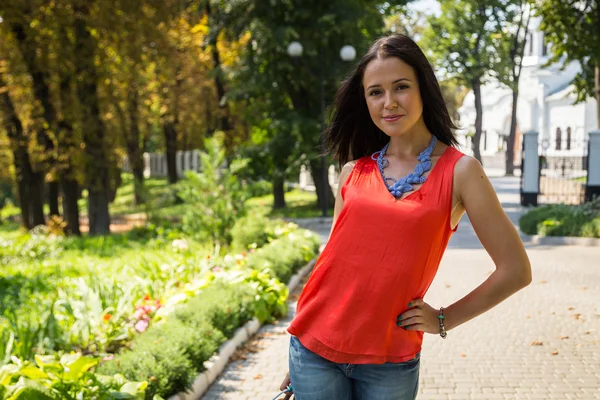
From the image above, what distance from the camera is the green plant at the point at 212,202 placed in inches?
488

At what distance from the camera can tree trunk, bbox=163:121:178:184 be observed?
1355 inches

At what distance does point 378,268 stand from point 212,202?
10443 millimetres

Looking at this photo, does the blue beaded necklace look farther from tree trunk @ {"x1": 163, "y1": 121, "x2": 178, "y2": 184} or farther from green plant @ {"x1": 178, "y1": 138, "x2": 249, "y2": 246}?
tree trunk @ {"x1": 163, "y1": 121, "x2": 178, "y2": 184}

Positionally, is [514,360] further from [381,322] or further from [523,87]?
[523,87]

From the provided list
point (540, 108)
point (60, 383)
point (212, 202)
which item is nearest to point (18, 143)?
point (212, 202)

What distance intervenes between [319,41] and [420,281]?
19973 mm

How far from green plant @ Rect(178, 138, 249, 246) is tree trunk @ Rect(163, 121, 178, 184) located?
851 inches

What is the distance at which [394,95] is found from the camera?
7.88ft

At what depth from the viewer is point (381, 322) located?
7.53ft

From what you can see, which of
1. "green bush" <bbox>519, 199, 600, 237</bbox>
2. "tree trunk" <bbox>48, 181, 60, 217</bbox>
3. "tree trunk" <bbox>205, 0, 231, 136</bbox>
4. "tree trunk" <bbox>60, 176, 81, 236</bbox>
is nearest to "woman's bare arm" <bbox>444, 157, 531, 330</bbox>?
"green bush" <bbox>519, 199, 600, 237</bbox>

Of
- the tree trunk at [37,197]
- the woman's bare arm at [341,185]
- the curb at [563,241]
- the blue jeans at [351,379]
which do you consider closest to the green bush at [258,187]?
the curb at [563,241]

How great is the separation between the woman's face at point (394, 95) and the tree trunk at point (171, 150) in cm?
3212

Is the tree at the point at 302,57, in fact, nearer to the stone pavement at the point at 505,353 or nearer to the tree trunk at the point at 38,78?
the tree trunk at the point at 38,78

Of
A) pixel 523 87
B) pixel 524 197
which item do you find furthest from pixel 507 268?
pixel 523 87
